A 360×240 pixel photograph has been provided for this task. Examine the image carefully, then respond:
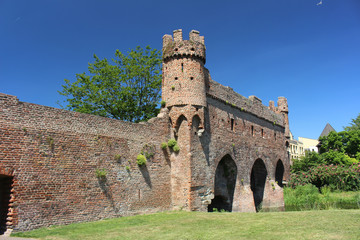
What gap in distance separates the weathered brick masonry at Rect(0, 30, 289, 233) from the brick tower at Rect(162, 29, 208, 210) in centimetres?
6

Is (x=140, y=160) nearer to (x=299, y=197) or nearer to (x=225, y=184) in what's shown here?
(x=225, y=184)

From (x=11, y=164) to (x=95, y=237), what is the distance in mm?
4353

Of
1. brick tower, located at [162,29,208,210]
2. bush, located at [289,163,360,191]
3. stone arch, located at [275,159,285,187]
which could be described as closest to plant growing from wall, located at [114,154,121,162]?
brick tower, located at [162,29,208,210]

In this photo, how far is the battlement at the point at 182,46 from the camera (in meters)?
19.0

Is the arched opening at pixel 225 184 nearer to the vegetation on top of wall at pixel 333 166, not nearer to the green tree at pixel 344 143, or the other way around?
the vegetation on top of wall at pixel 333 166

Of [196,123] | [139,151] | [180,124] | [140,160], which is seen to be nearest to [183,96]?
[180,124]

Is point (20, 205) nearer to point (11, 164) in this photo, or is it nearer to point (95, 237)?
point (11, 164)

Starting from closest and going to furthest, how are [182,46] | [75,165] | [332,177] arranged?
[75,165]
[182,46]
[332,177]

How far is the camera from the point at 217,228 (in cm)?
1155

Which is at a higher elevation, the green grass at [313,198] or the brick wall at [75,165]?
the brick wall at [75,165]

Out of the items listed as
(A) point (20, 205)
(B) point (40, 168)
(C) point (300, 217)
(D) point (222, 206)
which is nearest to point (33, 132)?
(B) point (40, 168)

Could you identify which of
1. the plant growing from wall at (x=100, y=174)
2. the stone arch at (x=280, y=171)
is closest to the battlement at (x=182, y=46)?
the plant growing from wall at (x=100, y=174)

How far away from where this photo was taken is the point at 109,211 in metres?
14.8

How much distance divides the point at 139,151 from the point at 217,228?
6695mm
